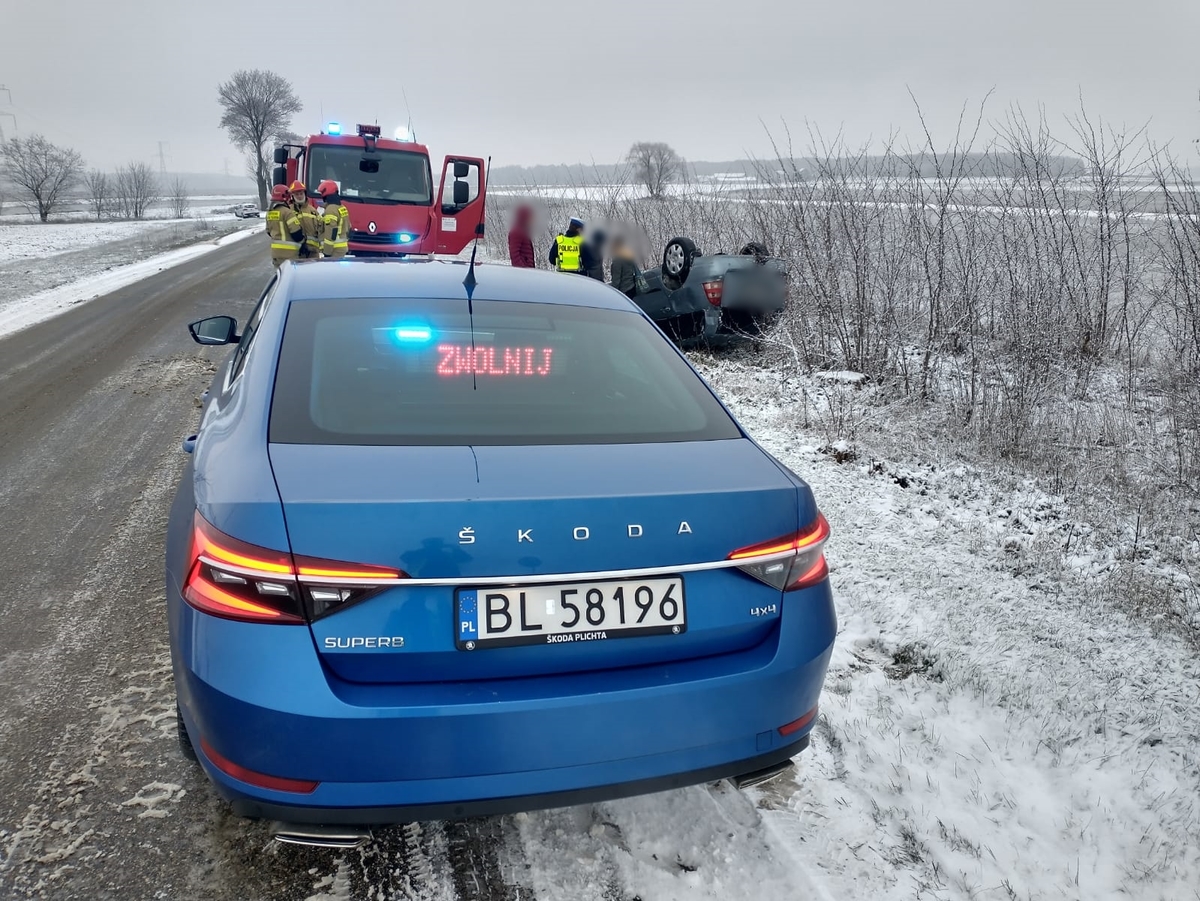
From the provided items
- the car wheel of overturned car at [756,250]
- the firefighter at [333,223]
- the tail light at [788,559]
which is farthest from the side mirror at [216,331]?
the firefighter at [333,223]

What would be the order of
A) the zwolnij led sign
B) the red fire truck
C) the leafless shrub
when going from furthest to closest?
the red fire truck, the leafless shrub, the zwolnij led sign

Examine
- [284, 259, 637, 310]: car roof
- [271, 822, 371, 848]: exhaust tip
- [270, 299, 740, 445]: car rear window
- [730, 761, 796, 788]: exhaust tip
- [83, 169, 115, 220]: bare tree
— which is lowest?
[730, 761, 796, 788]: exhaust tip

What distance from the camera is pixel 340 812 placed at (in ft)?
5.48

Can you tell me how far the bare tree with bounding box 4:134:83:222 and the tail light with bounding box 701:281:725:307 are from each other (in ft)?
198

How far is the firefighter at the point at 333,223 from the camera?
37.8 feet

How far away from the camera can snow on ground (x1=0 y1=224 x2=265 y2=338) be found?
37.7ft

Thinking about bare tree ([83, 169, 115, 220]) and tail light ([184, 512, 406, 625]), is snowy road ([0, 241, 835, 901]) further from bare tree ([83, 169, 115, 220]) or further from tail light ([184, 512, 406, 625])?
bare tree ([83, 169, 115, 220])

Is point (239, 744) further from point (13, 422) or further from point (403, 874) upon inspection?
point (13, 422)

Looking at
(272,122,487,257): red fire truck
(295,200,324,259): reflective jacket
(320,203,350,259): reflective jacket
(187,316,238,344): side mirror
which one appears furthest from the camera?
(272,122,487,257): red fire truck

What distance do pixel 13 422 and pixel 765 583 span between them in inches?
262

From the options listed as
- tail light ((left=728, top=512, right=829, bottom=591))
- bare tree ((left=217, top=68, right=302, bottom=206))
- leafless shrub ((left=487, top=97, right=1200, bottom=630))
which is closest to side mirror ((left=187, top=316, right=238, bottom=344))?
tail light ((left=728, top=512, right=829, bottom=591))

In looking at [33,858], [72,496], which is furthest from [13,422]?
[33,858]

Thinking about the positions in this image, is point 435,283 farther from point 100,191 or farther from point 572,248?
point 100,191

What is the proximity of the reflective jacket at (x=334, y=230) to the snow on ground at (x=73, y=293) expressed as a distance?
4.17 metres
